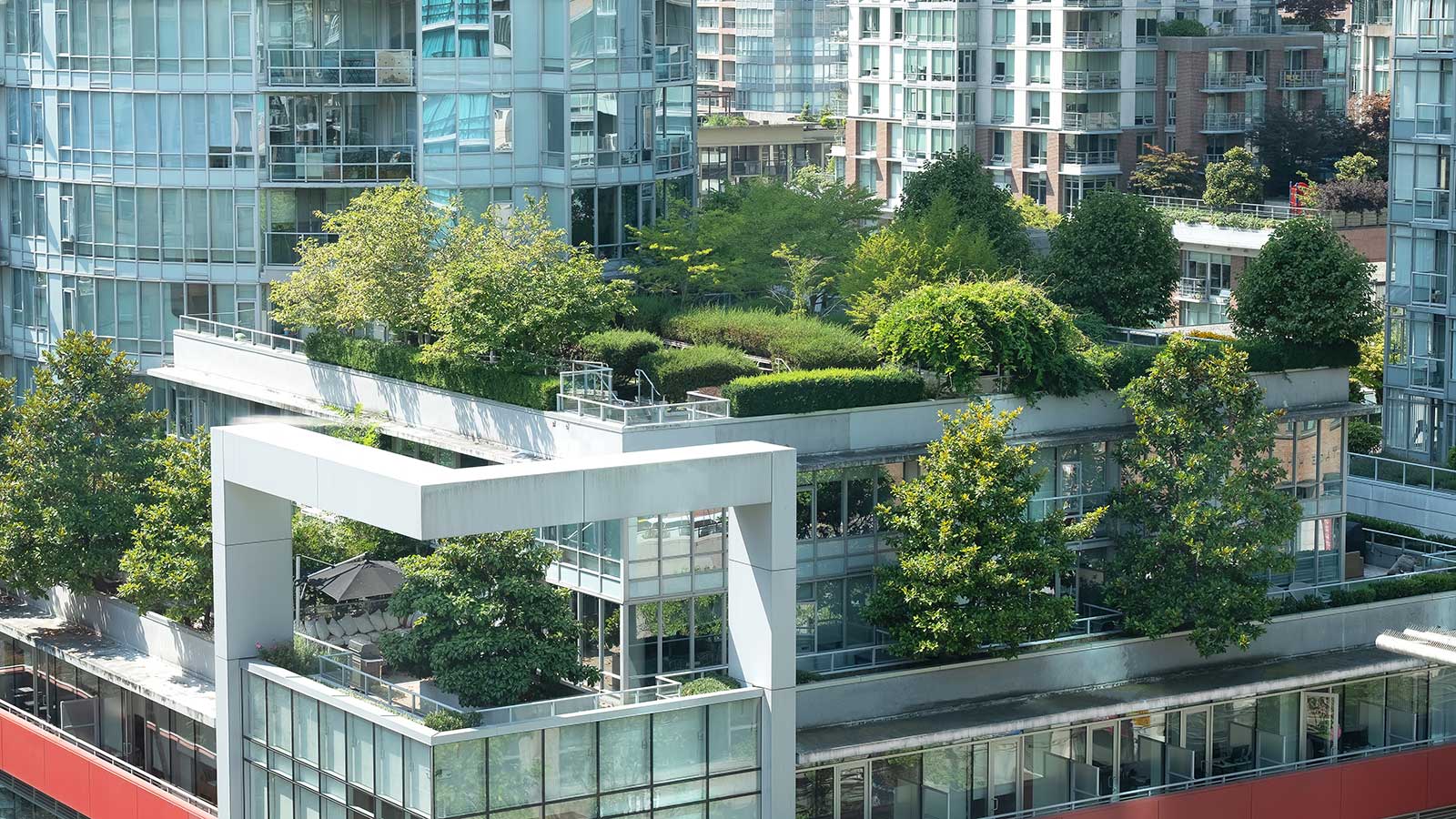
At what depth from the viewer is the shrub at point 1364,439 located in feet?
247

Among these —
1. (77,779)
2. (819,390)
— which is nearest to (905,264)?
(819,390)

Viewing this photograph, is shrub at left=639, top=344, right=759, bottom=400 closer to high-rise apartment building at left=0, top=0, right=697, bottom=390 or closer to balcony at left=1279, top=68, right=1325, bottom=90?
high-rise apartment building at left=0, top=0, right=697, bottom=390

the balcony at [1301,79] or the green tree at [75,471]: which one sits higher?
the balcony at [1301,79]

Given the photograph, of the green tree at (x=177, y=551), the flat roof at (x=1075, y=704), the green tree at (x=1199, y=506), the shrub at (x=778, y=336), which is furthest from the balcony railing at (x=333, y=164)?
the flat roof at (x=1075, y=704)

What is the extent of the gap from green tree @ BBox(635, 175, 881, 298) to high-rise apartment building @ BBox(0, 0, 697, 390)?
9.26 feet

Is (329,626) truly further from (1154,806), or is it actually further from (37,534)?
(1154,806)

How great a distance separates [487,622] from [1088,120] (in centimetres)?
8254

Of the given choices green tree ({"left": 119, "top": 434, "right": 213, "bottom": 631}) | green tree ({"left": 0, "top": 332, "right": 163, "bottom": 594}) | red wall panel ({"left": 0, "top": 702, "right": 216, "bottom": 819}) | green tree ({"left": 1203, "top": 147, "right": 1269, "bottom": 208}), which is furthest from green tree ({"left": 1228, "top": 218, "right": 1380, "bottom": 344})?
green tree ({"left": 1203, "top": 147, "right": 1269, "bottom": 208})

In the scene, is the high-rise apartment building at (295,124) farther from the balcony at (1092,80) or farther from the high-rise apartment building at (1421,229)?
the balcony at (1092,80)

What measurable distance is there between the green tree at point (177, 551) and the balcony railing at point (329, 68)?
16.0 metres

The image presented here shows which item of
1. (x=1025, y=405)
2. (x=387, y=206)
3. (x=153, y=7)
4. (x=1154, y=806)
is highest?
(x=153, y=7)

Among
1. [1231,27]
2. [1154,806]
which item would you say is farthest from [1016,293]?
[1231,27]

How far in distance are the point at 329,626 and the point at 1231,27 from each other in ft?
280

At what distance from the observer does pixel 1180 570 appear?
54719 mm
